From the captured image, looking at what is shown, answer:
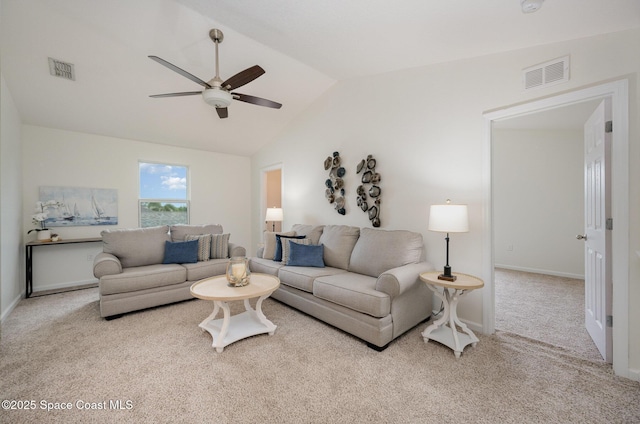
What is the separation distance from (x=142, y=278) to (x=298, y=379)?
2319 mm

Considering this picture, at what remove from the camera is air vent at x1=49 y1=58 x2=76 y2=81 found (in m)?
2.91

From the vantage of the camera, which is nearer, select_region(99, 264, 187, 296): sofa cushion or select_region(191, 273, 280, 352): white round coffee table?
select_region(191, 273, 280, 352): white round coffee table

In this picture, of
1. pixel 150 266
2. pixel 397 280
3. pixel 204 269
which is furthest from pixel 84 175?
pixel 397 280

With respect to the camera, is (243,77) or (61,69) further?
(61,69)

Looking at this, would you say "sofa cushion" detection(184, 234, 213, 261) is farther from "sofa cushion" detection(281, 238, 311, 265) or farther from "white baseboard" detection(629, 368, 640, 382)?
"white baseboard" detection(629, 368, 640, 382)

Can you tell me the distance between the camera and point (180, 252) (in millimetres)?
3693

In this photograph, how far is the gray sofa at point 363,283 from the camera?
2.30 meters

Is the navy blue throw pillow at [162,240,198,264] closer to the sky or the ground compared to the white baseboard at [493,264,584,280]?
closer to the sky

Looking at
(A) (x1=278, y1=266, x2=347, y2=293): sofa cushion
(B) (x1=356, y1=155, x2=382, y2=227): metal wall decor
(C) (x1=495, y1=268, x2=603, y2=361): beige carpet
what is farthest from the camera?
(B) (x1=356, y1=155, x2=382, y2=227): metal wall decor

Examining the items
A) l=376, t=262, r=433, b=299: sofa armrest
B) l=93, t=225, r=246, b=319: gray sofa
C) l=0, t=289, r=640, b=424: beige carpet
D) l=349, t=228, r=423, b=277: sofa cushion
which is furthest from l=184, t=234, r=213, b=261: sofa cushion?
l=376, t=262, r=433, b=299: sofa armrest

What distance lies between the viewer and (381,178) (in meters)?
3.49

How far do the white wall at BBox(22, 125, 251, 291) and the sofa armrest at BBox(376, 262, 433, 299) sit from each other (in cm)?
428

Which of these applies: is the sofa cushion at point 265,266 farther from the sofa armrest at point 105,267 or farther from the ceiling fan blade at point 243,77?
the ceiling fan blade at point 243,77

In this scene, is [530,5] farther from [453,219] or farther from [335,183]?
[335,183]
